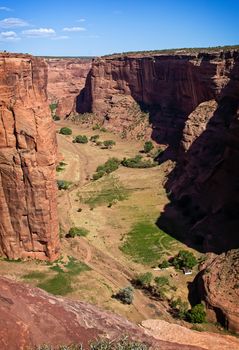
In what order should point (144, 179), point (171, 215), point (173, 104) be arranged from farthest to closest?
1. point (173, 104)
2. point (144, 179)
3. point (171, 215)

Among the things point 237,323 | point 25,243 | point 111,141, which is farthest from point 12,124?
point 111,141

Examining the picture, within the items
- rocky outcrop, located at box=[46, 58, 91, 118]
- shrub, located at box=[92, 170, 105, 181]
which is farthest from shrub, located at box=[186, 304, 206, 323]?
rocky outcrop, located at box=[46, 58, 91, 118]

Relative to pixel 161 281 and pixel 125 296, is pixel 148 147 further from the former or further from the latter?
pixel 125 296

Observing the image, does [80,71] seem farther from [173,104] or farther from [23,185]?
[23,185]

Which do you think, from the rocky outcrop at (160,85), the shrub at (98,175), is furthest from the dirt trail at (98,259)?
the rocky outcrop at (160,85)

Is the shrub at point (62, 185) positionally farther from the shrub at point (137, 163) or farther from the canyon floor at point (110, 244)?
the shrub at point (137, 163)

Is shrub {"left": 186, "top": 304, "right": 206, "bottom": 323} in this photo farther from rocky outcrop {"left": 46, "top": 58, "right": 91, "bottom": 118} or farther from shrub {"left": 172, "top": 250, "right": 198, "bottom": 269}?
rocky outcrop {"left": 46, "top": 58, "right": 91, "bottom": 118}

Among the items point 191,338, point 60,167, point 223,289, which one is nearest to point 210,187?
point 223,289
